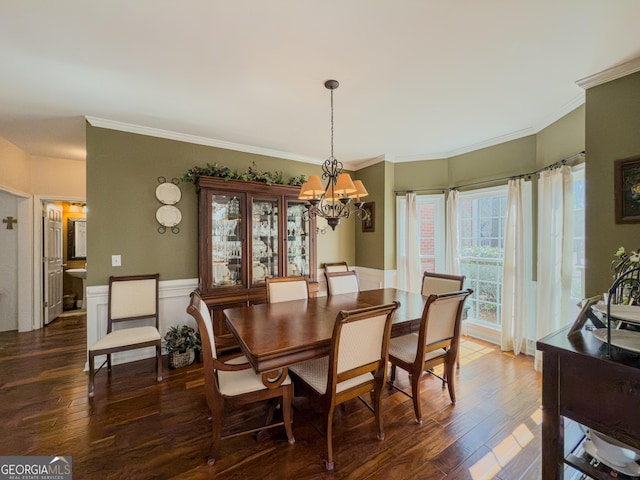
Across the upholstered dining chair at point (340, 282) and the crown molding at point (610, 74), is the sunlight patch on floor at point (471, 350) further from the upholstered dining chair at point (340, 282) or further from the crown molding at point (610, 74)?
the crown molding at point (610, 74)

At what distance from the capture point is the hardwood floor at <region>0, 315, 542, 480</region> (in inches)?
63.5

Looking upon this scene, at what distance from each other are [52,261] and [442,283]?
Result: 237 inches

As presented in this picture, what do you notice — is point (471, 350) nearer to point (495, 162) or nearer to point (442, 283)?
point (442, 283)

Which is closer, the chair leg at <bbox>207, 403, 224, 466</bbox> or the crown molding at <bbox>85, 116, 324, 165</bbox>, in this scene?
the chair leg at <bbox>207, 403, 224, 466</bbox>

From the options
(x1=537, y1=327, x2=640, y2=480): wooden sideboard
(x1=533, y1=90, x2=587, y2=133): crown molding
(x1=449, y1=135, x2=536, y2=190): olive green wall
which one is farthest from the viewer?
(x1=449, y1=135, x2=536, y2=190): olive green wall

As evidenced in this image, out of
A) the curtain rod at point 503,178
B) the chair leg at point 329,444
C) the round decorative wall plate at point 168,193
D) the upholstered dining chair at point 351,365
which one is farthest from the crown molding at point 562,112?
the round decorative wall plate at point 168,193

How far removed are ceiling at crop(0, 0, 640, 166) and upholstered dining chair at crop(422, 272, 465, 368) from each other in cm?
170

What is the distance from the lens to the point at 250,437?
1870mm

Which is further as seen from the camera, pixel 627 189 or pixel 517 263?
pixel 517 263

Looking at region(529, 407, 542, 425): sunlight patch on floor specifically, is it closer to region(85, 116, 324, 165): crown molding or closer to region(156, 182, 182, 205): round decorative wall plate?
region(85, 116, 324, 165): crown molding

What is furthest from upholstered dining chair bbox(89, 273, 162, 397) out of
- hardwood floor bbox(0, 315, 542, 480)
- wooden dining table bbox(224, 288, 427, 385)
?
wooden dining table bbox(224, 288, 427, 385)

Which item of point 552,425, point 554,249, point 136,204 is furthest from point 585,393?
point 136,204

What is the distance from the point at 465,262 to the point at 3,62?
5.00 m

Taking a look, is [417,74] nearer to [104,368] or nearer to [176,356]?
[176,356]
